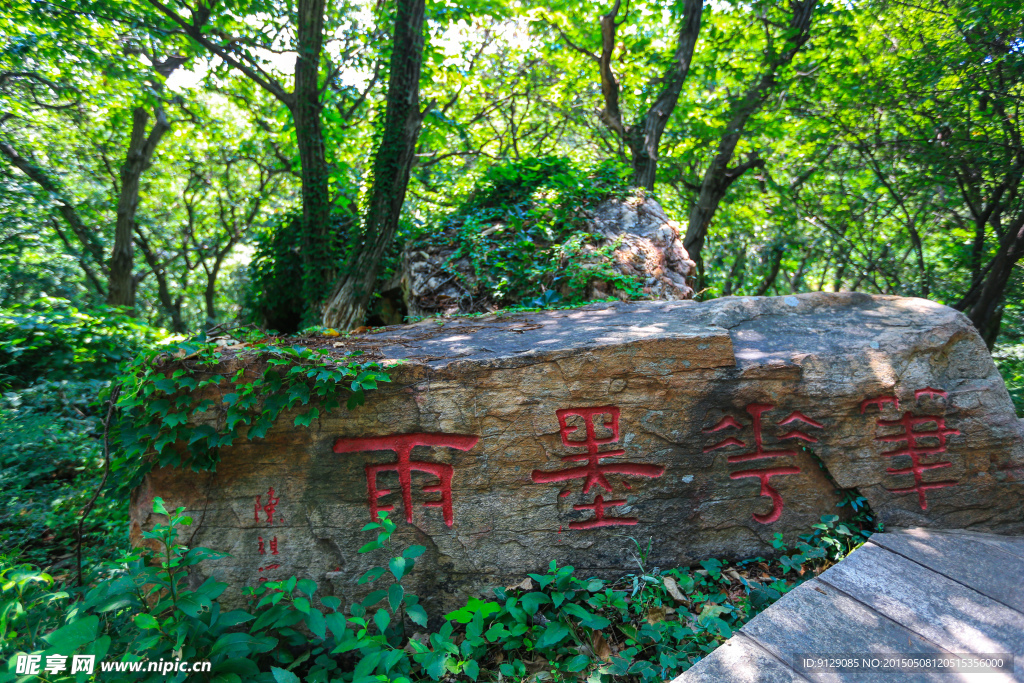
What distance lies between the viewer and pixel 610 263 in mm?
4996

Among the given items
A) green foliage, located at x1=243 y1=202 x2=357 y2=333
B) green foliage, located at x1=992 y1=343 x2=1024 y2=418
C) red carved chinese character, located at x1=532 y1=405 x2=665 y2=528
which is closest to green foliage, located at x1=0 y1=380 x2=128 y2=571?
green foliage, located at x1=243 y1=202 x2=357 y2=333

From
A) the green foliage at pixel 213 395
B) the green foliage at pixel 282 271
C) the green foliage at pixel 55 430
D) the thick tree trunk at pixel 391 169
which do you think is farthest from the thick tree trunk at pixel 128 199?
the green foliage at pixel 213 395

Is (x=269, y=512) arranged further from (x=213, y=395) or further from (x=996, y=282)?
(x=996, y=282)

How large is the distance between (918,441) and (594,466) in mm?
2070

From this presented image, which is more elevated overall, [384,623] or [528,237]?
[528,237]

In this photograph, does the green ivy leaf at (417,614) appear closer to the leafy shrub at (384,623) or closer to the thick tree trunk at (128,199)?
the leafy shrub at (384,623)

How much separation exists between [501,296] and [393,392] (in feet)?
8.16

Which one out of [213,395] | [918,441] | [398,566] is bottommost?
[398,566]

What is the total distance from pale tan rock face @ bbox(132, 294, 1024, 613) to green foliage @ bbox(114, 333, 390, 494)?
0.40 feet

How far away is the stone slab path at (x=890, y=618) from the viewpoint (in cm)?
202

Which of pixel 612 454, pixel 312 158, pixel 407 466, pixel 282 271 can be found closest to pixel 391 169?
pixel 312 158

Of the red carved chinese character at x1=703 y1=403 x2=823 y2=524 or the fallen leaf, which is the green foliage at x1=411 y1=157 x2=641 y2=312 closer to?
the red carved chinese character at x1=703 y1=403 x2=823 y2=524

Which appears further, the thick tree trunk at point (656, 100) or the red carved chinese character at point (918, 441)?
the thick tree trunk at point (656, 100)

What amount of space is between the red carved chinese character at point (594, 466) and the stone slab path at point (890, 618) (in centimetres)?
92
